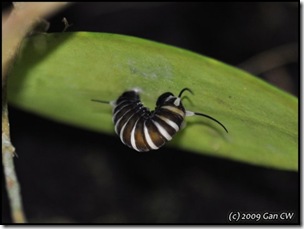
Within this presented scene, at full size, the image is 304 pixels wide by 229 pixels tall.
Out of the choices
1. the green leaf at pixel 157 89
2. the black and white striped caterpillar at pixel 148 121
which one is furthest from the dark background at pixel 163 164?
the black and white striped caterpillar at pixel 148 121

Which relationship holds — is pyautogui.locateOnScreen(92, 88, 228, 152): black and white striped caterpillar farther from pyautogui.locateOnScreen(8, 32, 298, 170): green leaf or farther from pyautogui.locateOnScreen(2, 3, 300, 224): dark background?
pyautogui.locateOnScreen(2, 3, 300, 224): dark background

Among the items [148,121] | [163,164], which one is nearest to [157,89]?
[148,121]

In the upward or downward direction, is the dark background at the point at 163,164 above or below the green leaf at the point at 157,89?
above

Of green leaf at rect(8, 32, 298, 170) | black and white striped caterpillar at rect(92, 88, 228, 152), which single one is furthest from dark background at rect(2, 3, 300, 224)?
black and white striped caterpillar at rect(92, 88, 228, 152)

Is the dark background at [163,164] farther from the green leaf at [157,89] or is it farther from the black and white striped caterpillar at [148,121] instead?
the black and white striped caterpillar at [148,121]

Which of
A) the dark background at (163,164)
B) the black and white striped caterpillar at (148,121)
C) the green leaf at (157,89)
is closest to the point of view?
the green leaf at (157,89)

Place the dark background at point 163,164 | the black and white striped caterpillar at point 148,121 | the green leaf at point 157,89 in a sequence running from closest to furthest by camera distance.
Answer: the green leaf at point 157,89, the black and white striped caterpillar at point 148,121, the dark background at point 163,164

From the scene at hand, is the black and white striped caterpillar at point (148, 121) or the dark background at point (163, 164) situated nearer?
the black and white striped caterpillar at point (148, 121)
